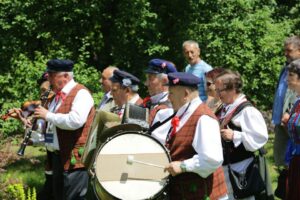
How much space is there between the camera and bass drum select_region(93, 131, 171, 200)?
173 inches

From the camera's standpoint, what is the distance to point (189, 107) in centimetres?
443

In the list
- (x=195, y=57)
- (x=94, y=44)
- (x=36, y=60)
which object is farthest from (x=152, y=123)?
(x=94, y=44)

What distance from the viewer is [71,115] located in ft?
19.8

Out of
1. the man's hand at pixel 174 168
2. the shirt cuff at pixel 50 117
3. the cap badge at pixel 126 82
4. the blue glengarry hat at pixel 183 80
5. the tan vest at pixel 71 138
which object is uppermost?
the blue glengarry hat at pixel 183 80

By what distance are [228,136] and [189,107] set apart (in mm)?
902

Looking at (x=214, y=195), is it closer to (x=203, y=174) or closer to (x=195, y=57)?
(x=203, y=174)

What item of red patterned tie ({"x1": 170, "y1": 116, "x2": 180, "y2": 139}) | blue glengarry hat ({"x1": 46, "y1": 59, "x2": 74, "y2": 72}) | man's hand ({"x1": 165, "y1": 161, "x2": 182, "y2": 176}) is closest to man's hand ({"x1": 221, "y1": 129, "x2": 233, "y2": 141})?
red patterned tie ({"x1": 170, "y1": 116, "x2": 180, "y2": 139})

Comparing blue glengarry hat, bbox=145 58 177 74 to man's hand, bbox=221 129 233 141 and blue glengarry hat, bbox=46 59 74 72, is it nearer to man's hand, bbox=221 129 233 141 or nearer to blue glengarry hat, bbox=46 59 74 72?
blue glengarry hat, bbox=46 59 74 72

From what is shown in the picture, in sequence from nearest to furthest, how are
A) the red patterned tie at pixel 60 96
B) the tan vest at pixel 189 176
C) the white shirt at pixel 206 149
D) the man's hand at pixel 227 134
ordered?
the white shirt at pixel 206 149 < the tan vest at pixel 189 176 < the man's hand at pixel 227 134 < the red patterned tie at pixel 60 96

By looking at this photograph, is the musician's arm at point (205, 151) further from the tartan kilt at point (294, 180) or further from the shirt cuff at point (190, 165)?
the tartan kilt at point (294, 180)

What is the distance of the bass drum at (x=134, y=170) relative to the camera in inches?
173

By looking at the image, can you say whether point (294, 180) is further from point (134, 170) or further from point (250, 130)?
point (134, 170)

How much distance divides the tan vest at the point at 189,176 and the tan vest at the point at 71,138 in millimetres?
1955

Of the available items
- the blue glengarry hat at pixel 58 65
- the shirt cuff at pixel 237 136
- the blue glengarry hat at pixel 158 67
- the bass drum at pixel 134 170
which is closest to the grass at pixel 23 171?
the blue glengarry hat at pixel 58 65
